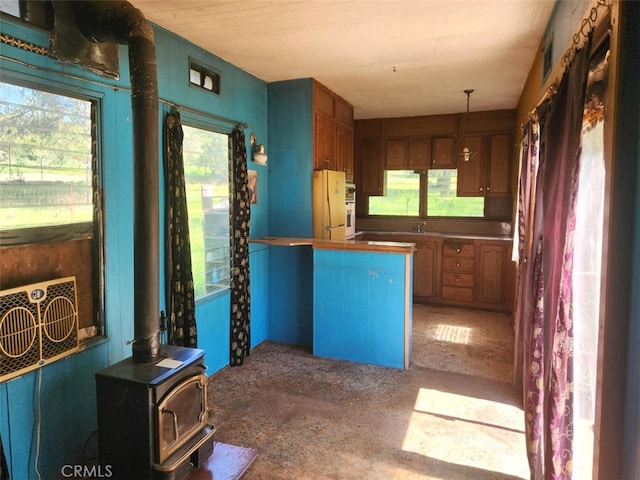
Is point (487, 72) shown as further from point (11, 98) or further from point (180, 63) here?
point (11, 98)

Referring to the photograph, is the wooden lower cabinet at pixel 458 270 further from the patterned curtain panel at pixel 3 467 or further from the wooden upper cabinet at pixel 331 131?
the patterned curtain panel at pixel 3 467

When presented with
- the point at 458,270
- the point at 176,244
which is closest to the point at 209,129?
the point at 176,244

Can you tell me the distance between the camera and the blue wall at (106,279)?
203 cm

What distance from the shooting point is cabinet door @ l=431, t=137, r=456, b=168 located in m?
6.09

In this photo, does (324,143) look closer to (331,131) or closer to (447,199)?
(331,131)

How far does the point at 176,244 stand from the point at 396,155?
13.9ft

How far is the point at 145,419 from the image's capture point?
190 cm

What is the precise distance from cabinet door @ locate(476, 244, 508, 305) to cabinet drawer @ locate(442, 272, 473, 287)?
12cm

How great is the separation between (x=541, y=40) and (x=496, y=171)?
2.94m

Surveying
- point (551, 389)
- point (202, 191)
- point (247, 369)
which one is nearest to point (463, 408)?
point (551, 389)

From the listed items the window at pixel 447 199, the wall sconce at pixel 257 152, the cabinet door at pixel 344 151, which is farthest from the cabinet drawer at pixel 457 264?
the wall sconce at pixel 257 152

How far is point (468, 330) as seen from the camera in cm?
481

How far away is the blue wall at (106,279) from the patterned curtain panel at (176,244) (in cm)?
8

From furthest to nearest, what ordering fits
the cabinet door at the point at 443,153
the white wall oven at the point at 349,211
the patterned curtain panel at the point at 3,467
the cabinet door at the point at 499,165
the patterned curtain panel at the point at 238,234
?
the cabinet door at the point at 443,153, the cabinet door at the point at 499,165, the white wall oven at the point at 349,211, the patterned curtain panel at the point at 238,234, the patterned curtain panel at the point at 3,467
